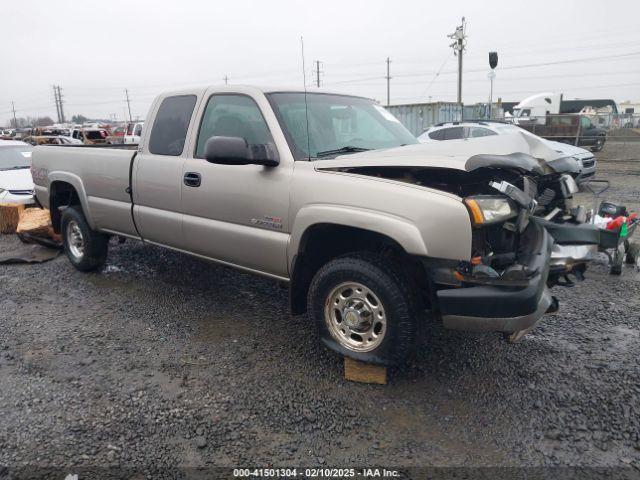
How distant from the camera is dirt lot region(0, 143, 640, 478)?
101 inches

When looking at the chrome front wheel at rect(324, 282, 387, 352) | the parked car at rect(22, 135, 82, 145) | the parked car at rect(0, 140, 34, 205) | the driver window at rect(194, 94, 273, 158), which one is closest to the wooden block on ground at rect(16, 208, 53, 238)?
the parked car at rect(0, 140, 34, 205)

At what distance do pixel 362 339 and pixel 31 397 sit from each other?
214 cm

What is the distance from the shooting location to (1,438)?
106 inches

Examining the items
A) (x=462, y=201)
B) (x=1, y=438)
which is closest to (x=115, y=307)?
(x=1, y=438)

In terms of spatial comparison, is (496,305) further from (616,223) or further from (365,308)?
(616,223)

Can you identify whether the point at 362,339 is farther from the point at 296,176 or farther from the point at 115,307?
the point at 115,307

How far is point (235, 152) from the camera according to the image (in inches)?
128

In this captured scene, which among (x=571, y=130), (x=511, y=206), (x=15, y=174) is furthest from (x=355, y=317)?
(x=571, y=130)

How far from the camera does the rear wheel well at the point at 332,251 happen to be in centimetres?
310

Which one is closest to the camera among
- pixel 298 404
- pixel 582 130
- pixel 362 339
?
pixel 298 404

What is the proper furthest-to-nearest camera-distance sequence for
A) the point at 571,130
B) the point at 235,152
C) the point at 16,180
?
the point at 571,130 < the point at 16,180 < the point at 235,152

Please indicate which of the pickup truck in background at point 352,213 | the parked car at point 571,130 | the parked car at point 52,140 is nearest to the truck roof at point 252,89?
the pickup truck in background at point 352,213

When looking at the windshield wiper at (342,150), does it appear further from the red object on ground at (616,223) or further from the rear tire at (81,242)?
the rear tire at (81,242)

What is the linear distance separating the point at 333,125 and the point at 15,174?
711 cm
